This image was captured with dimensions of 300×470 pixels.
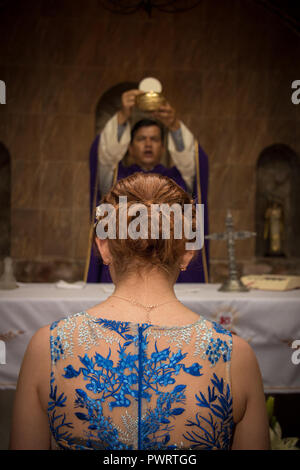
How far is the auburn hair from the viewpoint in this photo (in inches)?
45.8

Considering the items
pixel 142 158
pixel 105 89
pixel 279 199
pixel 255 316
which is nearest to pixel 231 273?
pixel 255 316

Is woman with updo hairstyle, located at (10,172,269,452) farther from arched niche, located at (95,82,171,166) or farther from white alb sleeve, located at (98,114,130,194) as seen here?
arched niche, located at (95,82,171,166)

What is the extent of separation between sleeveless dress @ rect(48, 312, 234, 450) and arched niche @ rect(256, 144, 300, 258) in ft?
19.6

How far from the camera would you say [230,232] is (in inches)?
128

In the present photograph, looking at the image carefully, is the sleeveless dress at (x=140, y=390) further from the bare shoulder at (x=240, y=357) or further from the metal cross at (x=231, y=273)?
the metal cross at (x=231, y=273)

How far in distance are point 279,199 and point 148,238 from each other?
20.6 ft

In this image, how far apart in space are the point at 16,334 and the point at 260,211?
5055 mm

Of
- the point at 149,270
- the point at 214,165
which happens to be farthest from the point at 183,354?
the point at 214,165

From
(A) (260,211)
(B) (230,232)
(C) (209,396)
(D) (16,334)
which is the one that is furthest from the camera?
(A) (260,211)

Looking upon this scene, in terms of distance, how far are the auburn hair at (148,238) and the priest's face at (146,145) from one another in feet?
11.0

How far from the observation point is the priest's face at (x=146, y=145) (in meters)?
4.51

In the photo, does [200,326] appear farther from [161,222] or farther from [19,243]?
[19,243]

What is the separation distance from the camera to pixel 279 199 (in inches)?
281

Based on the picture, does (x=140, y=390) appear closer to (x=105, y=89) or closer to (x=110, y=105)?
(x=105, y=89)
